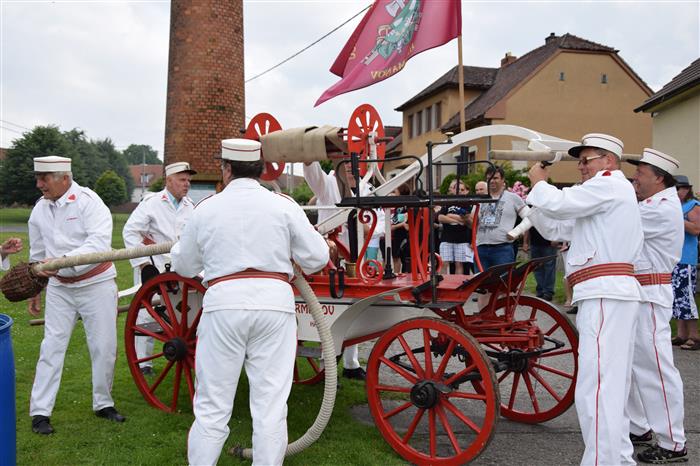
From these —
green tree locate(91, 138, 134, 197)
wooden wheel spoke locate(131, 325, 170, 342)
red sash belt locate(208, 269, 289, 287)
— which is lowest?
wooden wheel spoke locate(131, 325, 170, 342)

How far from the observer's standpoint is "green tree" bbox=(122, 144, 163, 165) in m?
136

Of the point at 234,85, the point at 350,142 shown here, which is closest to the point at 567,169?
the point at 234,85

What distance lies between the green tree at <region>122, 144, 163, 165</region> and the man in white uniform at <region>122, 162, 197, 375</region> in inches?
5336

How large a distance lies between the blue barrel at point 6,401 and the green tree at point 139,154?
13811 centimetres

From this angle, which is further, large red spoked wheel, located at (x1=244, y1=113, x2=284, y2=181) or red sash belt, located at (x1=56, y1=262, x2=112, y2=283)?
large red spoked wheel, located at (x1=244, y1=113, x2=284, y2=181)

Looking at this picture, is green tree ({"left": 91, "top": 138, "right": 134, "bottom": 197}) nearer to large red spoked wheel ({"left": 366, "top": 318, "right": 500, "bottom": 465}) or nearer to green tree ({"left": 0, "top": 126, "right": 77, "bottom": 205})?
green tree ({"left": 0, "top": 126, "right": 77, "bottom": 205})

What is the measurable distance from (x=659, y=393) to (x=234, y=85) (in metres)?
13.4

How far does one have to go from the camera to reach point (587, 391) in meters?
3.66

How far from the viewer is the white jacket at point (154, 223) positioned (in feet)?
19.9

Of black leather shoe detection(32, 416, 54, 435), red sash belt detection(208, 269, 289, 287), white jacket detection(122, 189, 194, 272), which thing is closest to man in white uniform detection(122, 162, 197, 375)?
white jacket detection(122, 189, 194, 272)

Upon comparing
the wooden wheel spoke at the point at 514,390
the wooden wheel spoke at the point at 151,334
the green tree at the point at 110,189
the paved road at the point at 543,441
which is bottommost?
the paved road at the point at 543,441

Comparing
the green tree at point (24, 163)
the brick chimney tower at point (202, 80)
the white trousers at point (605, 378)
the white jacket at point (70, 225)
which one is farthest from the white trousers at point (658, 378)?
the green tree at point (24, 163)

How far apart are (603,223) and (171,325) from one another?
10.4 feet

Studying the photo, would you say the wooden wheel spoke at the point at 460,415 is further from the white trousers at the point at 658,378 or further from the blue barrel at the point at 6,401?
the blue barrel at the point at 6,401
